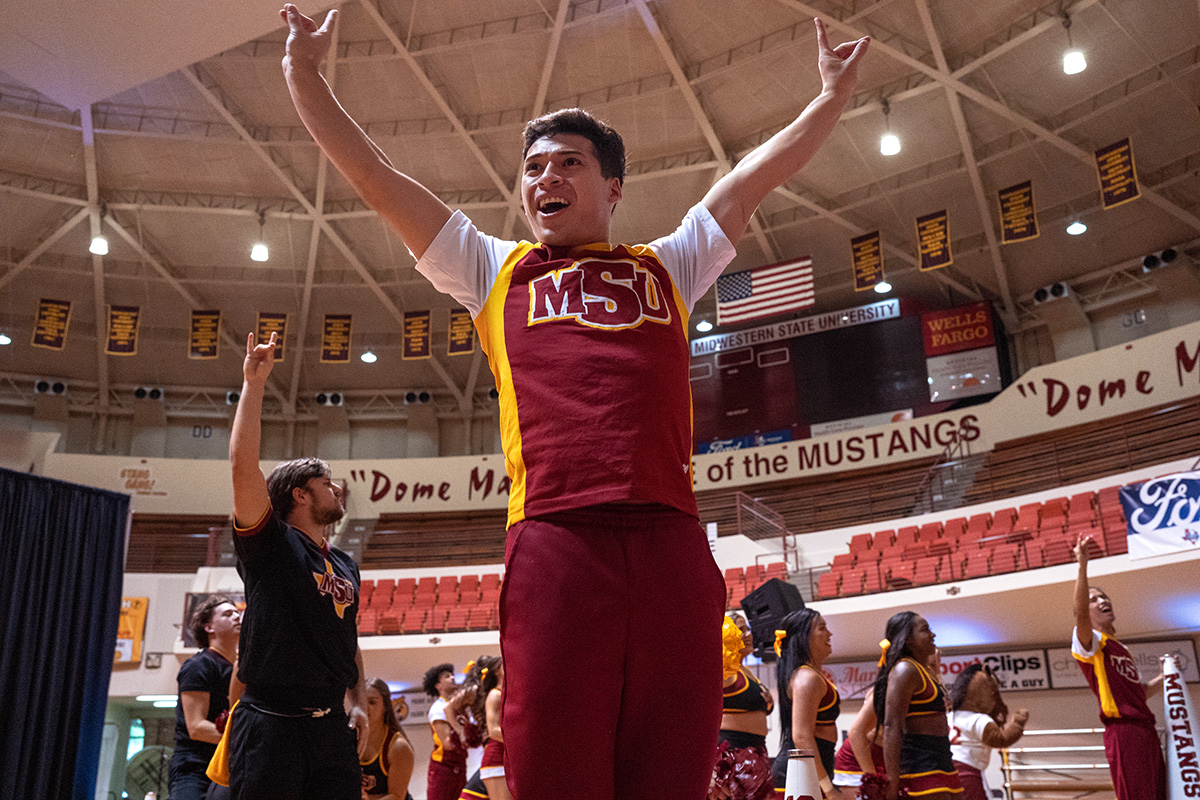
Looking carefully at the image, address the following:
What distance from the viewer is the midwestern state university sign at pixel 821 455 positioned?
614 inches

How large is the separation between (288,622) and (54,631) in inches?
225

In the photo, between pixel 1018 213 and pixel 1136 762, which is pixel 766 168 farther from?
pixel 1018 213

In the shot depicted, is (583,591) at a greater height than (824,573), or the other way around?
(824,573)

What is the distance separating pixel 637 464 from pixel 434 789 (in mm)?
6143

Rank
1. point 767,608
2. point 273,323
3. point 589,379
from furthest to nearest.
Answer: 1. point 273,323
2. point 767,608
3. point 589,379

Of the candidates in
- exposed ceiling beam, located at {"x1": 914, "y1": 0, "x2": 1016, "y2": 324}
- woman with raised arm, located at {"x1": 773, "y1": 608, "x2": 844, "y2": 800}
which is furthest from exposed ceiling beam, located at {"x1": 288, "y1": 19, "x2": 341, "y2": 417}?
woman with raised arm, located at {"x1": 773, "y1": 608, "x2": 844, "y2": 800}

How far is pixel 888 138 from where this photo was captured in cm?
1634

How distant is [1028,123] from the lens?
15.7m

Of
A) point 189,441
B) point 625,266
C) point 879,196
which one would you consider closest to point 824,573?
point 879,196

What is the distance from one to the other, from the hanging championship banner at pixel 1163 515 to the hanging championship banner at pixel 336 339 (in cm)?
1469

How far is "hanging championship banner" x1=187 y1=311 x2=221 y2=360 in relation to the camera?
65.0 feet

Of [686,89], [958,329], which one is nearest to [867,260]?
[958,329]

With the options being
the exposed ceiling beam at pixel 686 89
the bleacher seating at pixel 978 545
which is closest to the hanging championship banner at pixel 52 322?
the exposed ceiling beam at pixel 686 89

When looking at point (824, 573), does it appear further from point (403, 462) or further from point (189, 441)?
point (189, 441)
